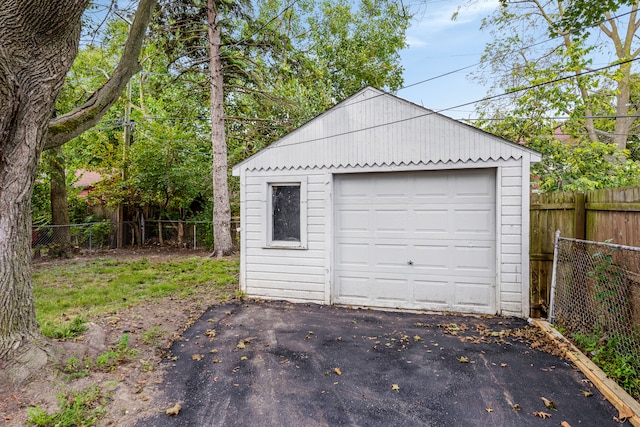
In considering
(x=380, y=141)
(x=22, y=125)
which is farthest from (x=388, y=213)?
(x=22, y=125)

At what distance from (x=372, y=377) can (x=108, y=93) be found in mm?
4011

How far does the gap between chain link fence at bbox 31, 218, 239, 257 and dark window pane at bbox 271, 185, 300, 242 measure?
726 cm

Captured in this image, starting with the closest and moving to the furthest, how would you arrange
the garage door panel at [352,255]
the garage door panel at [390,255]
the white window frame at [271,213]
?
1. the garage door panel at [390,255]
2. the garage door panel at [352,255]
3. the white window frame at [271,213]

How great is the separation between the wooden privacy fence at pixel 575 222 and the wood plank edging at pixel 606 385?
3.72 ft

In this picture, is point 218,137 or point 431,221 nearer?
point 431,221

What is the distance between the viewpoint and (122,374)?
3168 mm

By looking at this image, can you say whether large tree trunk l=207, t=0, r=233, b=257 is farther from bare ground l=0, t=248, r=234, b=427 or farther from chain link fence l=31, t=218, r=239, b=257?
bare ground l=0, t=248, r=234, b=427

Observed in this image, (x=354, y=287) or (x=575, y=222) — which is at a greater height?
(x=575, y=222)

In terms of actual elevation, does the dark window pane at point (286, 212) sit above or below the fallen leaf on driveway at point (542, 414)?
above

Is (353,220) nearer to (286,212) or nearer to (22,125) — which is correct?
A: (286,212)

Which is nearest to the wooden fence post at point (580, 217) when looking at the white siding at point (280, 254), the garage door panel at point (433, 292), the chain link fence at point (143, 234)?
the garage door panel at point (433, 292)

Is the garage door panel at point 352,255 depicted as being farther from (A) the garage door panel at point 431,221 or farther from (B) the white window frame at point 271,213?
(A) the garage door panel at point 431,221

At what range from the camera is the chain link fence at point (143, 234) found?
475 inches

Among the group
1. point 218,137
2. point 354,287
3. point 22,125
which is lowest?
point 354,287
